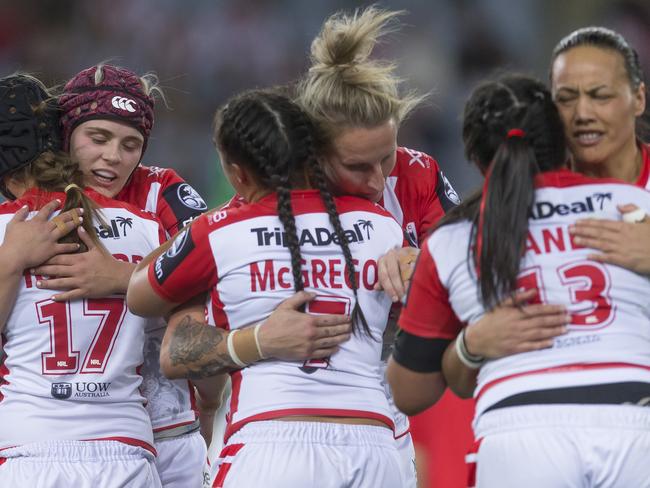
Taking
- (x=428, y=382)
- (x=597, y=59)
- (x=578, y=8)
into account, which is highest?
(x=578, y=8)

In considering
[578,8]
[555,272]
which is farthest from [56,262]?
[578,8]

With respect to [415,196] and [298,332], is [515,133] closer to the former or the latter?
[298,332]

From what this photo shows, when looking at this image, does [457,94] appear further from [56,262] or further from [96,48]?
[56,262]

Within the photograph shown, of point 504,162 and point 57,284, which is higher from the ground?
point 504,162

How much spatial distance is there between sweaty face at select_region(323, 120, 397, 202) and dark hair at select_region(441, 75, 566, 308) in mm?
549

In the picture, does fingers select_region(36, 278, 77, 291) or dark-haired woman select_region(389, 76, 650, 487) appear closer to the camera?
dark-haired woman select_region(389, 76, 650, 487)

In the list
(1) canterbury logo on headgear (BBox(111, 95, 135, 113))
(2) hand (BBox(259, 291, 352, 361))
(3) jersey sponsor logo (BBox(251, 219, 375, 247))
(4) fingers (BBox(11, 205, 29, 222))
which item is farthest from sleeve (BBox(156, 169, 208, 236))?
(2) hand (BBox(259, 291, 352, 361))

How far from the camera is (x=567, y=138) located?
2986 millimetres

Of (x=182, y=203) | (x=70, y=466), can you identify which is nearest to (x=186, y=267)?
(x=70, y=466)

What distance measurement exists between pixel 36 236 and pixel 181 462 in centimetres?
108

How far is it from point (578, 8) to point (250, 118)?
704 centimetres

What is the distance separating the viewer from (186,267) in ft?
9.92

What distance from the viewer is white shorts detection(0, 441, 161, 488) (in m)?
3.25

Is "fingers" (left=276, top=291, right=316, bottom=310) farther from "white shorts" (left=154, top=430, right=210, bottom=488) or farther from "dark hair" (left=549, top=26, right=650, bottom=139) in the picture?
"white shorts" (left=154, top=430, right=210, bottom=488)
